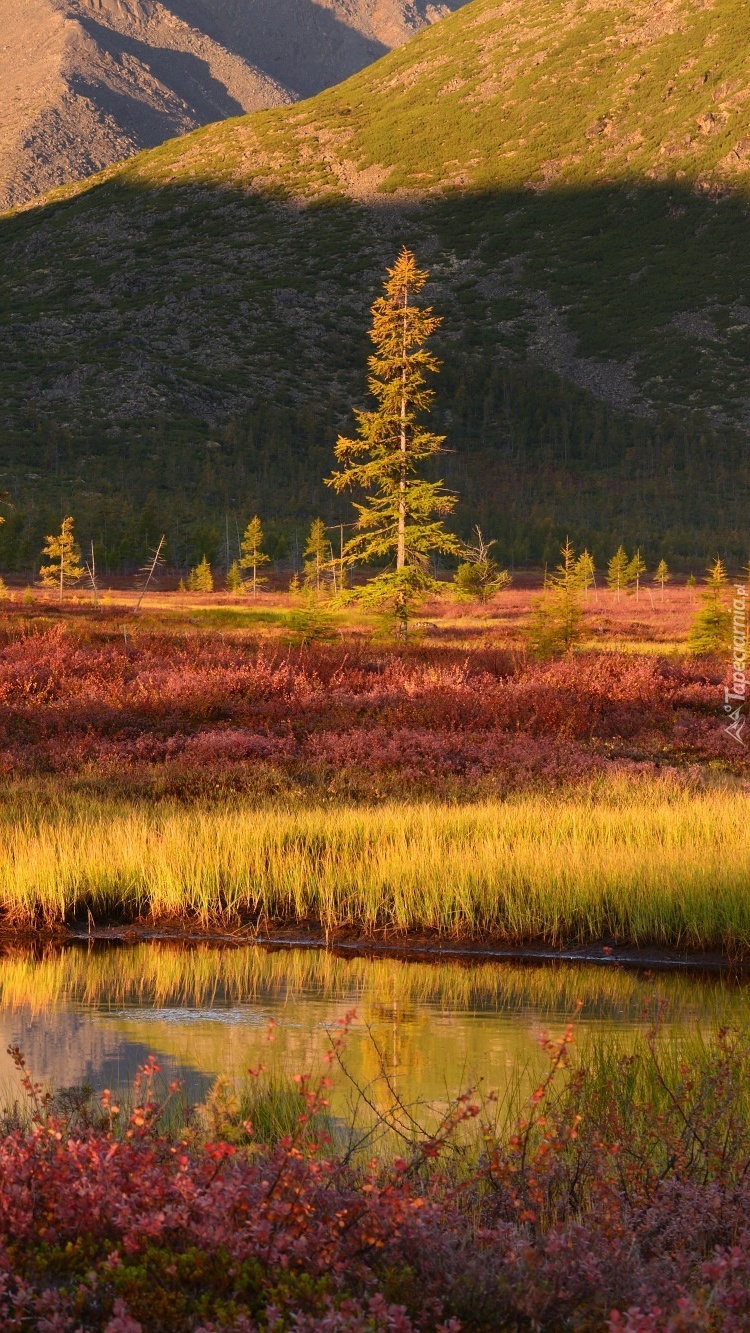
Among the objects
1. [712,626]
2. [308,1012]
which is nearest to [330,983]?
[308,1012]

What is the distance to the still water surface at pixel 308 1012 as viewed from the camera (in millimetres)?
7699

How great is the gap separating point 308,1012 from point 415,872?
3.24m

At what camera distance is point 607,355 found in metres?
189

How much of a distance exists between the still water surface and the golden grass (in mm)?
760

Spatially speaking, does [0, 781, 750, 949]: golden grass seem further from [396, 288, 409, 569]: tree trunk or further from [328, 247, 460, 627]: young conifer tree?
[396, 288, 409, 569]: tree trunk

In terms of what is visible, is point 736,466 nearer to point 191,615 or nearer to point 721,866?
point 191,615

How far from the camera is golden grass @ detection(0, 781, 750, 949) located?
11797mm

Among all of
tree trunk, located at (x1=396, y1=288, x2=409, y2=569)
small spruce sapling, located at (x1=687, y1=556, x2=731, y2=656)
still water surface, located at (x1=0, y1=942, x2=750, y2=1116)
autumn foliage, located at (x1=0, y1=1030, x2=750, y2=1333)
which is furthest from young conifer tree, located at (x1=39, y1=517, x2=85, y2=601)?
autumn foliage, located at (x1=0, y1=1030, x2=750, y2=1333)

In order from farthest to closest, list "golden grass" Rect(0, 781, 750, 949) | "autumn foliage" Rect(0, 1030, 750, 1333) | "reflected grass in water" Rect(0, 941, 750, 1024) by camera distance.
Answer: "golden grass" Rect(0, 781, 750, 949) < "reflected grass in water" Rect(0, 941, 750, 1024) < "autumn foliage" Rect(0, 1030, 750, 1333)

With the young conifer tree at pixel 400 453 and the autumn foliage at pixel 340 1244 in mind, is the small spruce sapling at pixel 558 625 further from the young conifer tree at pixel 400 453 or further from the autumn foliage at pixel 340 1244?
the autumn foliage at pixel 340 1244

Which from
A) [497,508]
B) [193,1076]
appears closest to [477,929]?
[193,1076]

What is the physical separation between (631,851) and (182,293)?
189529 millimetres

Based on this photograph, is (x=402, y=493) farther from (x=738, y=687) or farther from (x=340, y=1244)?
(x=340, y=1244)

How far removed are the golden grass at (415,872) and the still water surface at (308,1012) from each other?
2.49 feet
